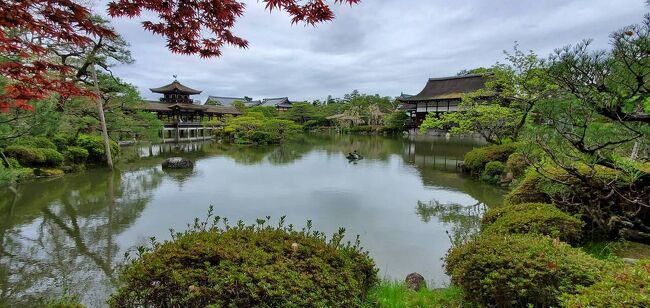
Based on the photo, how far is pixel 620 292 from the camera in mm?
1779

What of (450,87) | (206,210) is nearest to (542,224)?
(206,210)

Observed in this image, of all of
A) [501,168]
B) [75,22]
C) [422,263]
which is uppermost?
[75,22]

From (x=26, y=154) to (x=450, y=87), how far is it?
3033 centimetres

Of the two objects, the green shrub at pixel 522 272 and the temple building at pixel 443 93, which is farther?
the temple building at pixel 443 93

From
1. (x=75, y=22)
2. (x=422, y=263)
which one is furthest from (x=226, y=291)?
(x=422, y=263)

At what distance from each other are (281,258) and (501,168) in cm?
1033

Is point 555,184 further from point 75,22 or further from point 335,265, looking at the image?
point 75,22

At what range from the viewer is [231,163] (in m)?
15.8

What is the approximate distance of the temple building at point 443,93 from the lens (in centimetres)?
3009

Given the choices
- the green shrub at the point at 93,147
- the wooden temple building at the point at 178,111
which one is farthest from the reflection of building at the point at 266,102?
the green shrub at the point at 93,147

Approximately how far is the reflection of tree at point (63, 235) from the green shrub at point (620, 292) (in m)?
4.71

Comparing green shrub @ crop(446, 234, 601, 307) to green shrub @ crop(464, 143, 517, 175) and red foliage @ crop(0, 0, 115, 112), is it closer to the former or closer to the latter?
red foliage @ crop(0, 0, 115, 112)

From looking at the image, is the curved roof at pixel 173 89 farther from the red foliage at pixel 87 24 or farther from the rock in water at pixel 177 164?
the red foliage at pixel 87 24

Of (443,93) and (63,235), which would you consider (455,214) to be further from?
(443,93)
